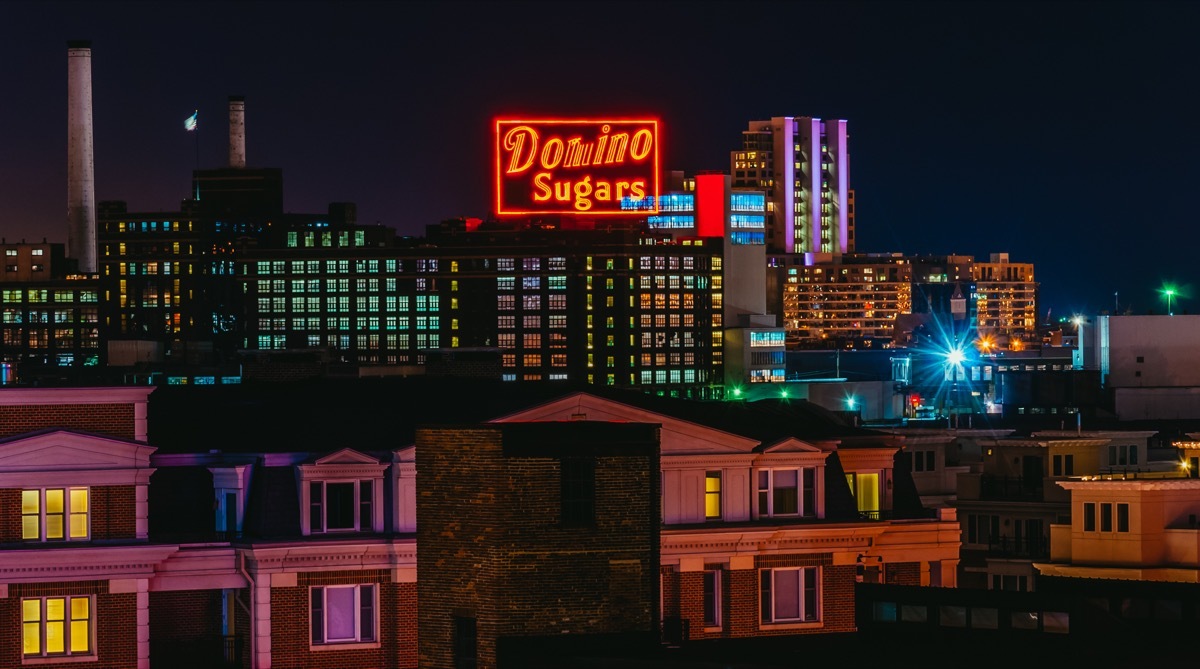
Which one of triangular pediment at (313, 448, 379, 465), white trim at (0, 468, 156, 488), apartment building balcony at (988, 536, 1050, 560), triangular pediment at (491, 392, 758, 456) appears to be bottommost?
apartment building balcony at (988, 536, 1050, 560)

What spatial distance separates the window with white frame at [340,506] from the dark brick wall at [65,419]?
5.31m

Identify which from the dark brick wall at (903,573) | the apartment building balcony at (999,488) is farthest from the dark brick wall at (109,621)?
the apartment building balcony at (999,488)

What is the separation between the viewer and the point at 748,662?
48.3 meters

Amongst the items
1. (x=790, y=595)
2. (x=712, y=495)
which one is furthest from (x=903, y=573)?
(x=712, y=495)

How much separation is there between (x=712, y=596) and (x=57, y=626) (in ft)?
60.9

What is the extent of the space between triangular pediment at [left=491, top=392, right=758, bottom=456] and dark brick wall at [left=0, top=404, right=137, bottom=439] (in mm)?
10331

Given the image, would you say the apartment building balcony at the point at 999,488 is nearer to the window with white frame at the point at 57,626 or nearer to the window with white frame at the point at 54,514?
the window with white frame at the point at 54,514

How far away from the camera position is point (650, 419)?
66.6 metres

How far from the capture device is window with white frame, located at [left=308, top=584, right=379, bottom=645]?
2530 inches

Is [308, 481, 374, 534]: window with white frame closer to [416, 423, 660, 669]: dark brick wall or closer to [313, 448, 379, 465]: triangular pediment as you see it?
[313, 448, 379, 465]: triangular pediment

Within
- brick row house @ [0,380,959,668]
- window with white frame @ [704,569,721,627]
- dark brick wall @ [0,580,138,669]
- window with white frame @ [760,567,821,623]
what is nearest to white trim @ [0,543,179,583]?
brick row house @ [0,380,959,668]

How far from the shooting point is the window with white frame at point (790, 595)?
68375mm

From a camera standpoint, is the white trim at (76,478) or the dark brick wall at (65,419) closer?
the white trim at (76,478)

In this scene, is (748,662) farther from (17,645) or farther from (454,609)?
(17,645)
